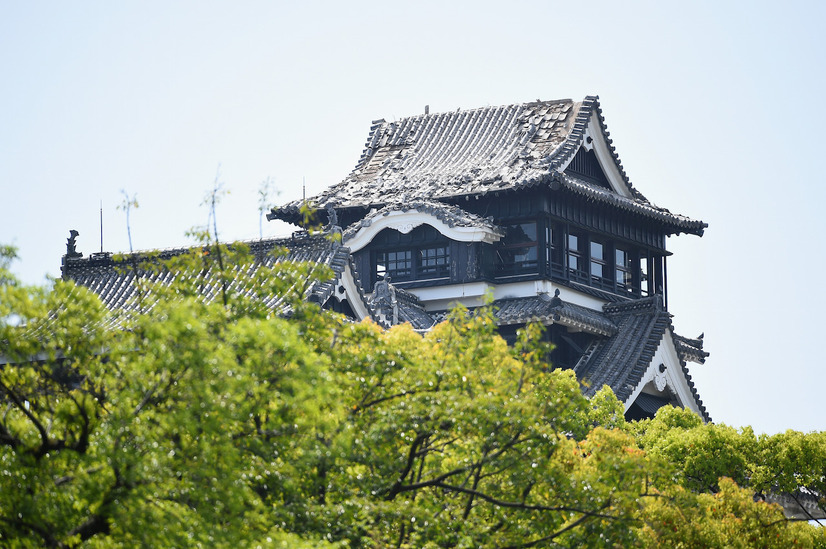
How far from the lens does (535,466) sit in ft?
62.7

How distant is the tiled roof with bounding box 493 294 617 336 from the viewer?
132 ft

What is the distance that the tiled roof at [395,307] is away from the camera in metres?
38.6

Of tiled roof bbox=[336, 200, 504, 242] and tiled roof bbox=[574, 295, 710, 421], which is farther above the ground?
tiled roof bbox=[336, 200, 504, 242]

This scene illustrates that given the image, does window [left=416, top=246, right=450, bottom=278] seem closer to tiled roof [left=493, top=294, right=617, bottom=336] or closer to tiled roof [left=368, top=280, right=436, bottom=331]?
tiled roof [left=368, top=280, right=436, bottom=331]

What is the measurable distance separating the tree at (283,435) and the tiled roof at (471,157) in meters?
20.5

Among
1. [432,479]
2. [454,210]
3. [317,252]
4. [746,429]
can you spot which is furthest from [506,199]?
[432,479]

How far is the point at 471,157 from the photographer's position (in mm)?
45594

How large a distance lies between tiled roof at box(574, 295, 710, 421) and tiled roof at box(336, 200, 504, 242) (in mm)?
4484

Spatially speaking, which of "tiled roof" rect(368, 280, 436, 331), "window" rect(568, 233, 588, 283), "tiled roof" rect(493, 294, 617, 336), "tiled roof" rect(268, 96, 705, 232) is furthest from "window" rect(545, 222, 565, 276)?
"tiled roof" rect(368, 280, 436, 331)

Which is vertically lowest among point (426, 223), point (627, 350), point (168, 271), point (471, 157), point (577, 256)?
point (627, 350)

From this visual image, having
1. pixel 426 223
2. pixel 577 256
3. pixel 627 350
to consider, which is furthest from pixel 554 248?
pixel 426 223

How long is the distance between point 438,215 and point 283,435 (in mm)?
25302

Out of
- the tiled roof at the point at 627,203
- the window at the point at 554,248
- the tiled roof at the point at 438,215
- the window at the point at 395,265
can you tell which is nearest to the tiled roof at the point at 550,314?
the window at the point at 554,248

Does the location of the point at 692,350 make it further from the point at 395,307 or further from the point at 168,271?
the point at 168,271
